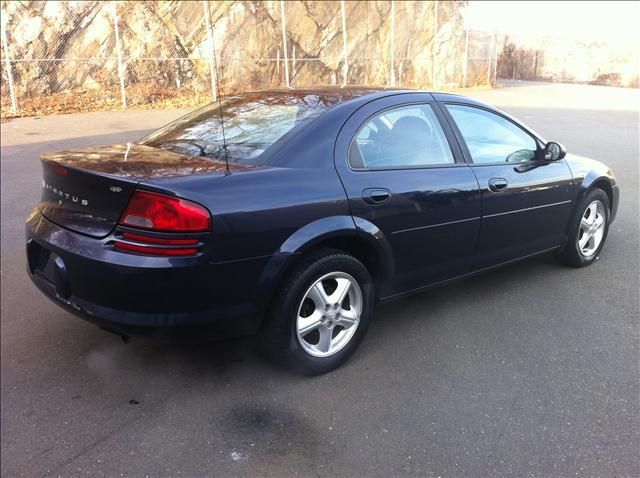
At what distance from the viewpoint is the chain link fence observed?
16312 millimetres

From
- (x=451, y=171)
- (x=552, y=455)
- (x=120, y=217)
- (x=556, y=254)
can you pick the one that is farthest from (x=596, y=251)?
(x=120, y=217)

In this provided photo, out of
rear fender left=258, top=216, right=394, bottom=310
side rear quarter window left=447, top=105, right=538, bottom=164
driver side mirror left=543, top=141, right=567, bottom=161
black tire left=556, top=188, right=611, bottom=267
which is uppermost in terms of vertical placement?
side rear quarter window left=447, top=105, right=538, bottom=164

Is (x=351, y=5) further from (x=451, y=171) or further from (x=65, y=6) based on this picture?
(x=451, y=171)

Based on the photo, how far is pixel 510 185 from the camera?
4.04 metres

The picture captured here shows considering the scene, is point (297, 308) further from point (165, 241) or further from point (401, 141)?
point (401, 141)

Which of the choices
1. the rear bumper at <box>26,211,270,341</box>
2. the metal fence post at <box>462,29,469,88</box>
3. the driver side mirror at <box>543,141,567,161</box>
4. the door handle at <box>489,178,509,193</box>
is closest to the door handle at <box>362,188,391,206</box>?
the rear bumper at <box>26,211,270,341</box>

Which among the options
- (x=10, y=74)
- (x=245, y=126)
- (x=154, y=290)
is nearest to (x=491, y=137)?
(x=245, y=126)

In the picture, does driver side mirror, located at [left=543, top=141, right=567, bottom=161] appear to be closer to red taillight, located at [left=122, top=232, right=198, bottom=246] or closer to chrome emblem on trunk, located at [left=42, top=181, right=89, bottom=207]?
red taillight, located at [left=122, top=232, right=198, bottom=246]

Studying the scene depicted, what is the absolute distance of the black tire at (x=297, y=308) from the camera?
9.75 ft

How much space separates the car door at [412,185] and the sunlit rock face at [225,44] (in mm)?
11372

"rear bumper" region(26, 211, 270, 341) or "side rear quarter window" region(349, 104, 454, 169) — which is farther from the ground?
"side rear quarter window" region(349, 104, 454, 169)

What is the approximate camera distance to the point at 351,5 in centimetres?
2347

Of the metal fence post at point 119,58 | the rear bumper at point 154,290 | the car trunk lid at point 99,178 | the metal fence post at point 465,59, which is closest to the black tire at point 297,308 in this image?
the rear bumper at point 154,290

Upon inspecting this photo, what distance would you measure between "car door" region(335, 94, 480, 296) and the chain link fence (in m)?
9.79
